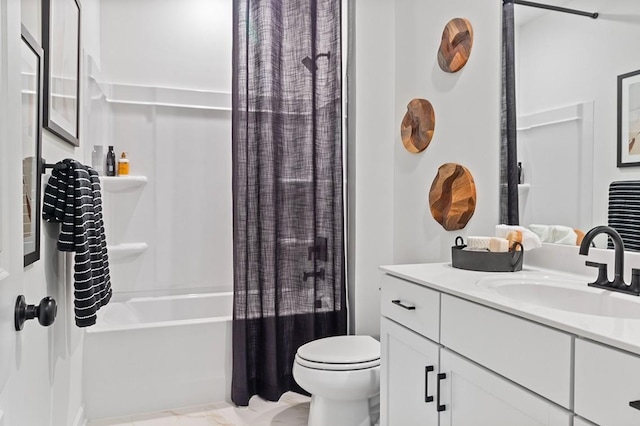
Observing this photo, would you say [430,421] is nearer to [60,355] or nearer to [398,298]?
[398,298]

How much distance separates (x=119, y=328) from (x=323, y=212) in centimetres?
125

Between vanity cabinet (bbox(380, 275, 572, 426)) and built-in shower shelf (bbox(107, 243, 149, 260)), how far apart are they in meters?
1.91

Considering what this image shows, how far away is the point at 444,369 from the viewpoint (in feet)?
4.97

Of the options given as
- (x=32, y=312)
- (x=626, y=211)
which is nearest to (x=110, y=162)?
(x=32, y=312)

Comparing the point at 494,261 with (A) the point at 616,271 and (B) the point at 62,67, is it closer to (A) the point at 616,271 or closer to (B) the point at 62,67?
(A) the point at 616,271

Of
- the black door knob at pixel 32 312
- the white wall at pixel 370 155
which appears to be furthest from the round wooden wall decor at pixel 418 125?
the black door knob at pixel 32 312

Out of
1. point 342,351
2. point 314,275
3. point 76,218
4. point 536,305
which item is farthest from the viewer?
point 314,275

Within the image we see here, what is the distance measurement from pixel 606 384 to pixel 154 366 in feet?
7.11

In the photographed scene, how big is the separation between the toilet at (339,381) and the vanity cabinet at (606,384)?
118cm

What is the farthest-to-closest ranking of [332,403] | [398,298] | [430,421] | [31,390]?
[332,403] < [398,298] < [430,421] < [31,390]

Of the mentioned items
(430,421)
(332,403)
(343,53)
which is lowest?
(332,403)

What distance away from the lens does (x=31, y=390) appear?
4.64ft

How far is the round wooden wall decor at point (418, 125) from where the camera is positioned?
255 centimetres

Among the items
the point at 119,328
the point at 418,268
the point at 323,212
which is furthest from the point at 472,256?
the point at 119,328
